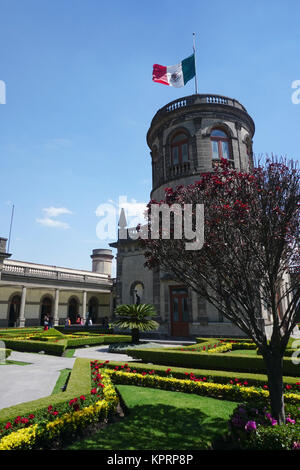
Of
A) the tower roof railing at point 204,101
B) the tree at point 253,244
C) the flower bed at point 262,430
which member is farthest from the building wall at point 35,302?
the flower bed at point 262,430

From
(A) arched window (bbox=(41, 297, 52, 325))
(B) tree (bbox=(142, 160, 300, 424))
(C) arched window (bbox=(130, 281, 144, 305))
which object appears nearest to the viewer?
(B) tree (bbox=(142, 160, 300, 424))

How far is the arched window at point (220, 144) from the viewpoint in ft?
75.3

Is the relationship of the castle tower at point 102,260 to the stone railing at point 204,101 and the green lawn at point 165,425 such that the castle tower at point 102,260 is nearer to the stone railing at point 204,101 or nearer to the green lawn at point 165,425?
the stone railing at point 204,101

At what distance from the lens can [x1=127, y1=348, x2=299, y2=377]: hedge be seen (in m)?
9.77

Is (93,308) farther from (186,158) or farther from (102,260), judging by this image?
(186,158)

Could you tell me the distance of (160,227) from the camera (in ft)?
23.3

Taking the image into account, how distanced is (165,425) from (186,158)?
20.7m

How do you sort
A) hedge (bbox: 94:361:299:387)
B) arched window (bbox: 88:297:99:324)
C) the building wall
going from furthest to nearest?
1. arched window (bbox: 88:297:99:324)
2. the building wall
3. hedge (bbox: 94:361:299:387)

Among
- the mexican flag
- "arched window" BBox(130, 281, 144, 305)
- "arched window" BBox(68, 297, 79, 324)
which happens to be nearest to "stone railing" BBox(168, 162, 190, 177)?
the mexican flag

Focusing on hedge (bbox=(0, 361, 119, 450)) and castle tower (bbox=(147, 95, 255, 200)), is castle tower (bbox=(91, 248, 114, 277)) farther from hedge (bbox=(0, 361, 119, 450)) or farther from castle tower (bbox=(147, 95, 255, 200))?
hedge (bbox=(0, 361, 119, 450))

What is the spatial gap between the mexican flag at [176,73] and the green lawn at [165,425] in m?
21.8

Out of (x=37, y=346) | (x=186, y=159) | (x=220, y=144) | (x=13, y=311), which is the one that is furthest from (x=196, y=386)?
(x=13, y=311)

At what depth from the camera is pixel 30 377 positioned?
10312 millimetres

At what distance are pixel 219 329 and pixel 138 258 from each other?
957cm
